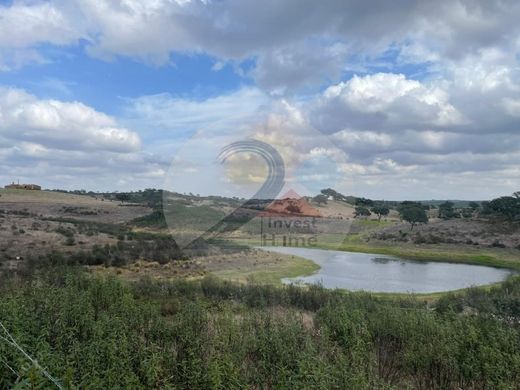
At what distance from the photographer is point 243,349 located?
8.28m

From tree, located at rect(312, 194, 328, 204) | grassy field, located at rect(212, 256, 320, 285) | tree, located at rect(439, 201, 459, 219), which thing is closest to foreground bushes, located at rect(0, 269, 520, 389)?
grassy field, located at rect(212, 256, 320, 285)

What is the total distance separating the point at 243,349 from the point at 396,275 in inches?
1140

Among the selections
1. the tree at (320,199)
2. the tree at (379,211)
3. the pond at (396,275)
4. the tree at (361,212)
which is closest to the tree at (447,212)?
the tree at (379,211)

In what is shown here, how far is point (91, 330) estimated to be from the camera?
28.3 feet

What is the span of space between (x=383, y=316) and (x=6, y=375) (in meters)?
9.26

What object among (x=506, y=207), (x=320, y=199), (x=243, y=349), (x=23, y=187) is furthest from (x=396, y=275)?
(x=23, y=187)

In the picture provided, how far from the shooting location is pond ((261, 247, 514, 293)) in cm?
2931

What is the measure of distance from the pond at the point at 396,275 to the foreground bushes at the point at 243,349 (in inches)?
578

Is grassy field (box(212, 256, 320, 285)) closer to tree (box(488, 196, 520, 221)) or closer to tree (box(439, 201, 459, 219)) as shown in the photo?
tree (box(488, 196, 520, 221))

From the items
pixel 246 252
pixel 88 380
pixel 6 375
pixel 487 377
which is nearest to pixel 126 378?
pixel 88 380

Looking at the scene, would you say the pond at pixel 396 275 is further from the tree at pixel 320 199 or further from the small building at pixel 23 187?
the small building at pixel 23 187

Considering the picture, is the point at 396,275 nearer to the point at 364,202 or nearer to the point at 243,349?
the point at 243,349

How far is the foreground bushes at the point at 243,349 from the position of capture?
6.41 m

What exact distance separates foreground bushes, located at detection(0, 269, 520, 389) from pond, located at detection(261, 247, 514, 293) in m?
14.7
